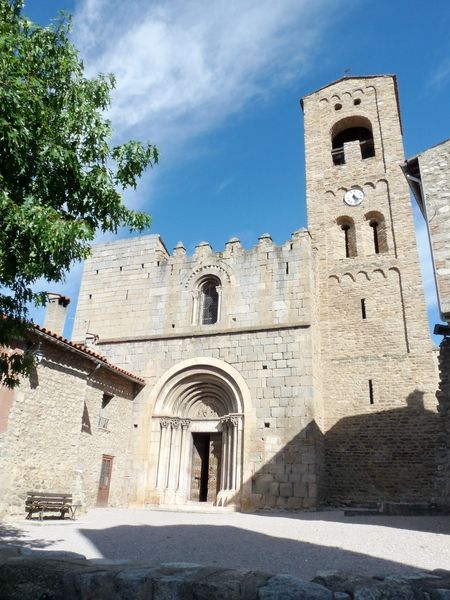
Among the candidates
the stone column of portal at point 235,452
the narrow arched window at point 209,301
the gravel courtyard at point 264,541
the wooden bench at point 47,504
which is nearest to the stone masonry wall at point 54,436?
the wooden bench at point 47,504

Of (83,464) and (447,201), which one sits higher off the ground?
(447,201)

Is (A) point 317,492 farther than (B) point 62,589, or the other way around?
(A) point 317,492

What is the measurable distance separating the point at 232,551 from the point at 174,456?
358 inches

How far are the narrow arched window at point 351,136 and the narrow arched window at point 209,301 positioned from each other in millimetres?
8174

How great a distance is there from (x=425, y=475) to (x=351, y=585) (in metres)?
12.0

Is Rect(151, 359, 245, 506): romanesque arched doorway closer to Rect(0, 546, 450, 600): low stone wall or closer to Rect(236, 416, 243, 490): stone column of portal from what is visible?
Rect(236, 416, 243, 490): stone column of portal

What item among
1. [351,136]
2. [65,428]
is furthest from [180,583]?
[351,136]

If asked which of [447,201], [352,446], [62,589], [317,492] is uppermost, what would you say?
[447,201]

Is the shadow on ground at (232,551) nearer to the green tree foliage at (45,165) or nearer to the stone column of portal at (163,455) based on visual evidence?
the green tree foliage at (45,165)

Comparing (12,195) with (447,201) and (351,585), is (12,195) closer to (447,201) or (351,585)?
(351,585)

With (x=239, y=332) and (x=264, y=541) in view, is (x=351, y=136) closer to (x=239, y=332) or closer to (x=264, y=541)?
(x=239, y=332)

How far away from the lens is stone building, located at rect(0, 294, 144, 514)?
33.8 feet

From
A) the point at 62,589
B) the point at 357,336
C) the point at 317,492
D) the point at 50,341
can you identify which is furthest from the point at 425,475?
the point at 62,589

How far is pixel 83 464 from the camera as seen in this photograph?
1297cm
